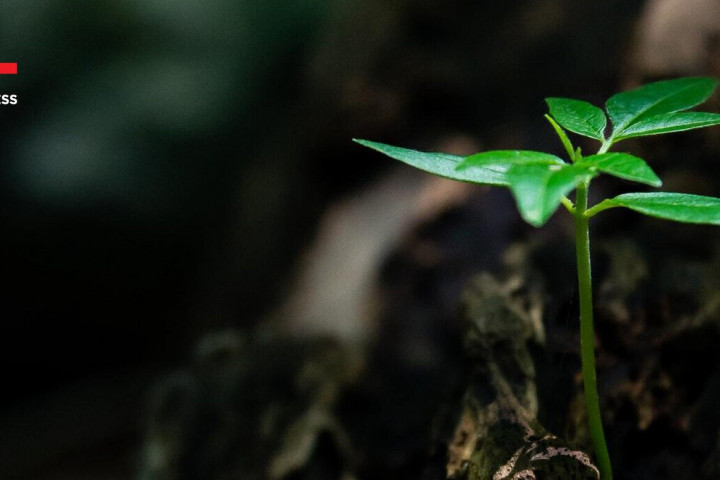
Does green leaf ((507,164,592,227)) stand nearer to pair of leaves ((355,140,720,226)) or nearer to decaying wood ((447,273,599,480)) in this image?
pair of leaves ((355,140,720,226))

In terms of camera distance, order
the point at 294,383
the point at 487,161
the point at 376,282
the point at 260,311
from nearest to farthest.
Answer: the point at 487,161
the point at 294,383
the point at 376,282
the point at 260,311

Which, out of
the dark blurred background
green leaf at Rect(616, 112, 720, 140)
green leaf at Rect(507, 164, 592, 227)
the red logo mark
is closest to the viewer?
green leaf at Rect(507, 164, 592, 227)

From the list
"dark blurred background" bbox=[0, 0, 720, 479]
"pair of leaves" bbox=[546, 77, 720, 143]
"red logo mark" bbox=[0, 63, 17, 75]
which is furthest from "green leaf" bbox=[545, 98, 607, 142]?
"red logo mark" bbox=[0, 63, 17, 75]

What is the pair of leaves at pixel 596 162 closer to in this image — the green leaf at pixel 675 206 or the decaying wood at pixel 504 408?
the green leaf at pixel 675 206

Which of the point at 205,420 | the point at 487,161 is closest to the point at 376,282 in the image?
the point at 205,420

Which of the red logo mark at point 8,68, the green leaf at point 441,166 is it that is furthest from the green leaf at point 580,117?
the red logo mark at point 8,68

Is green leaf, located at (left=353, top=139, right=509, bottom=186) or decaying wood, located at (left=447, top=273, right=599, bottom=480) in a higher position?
green leaf, located at (left=353, top=139, right=509, bottom=186)

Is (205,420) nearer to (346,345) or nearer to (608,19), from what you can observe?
(346,345)

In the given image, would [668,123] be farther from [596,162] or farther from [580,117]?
[596,162]
